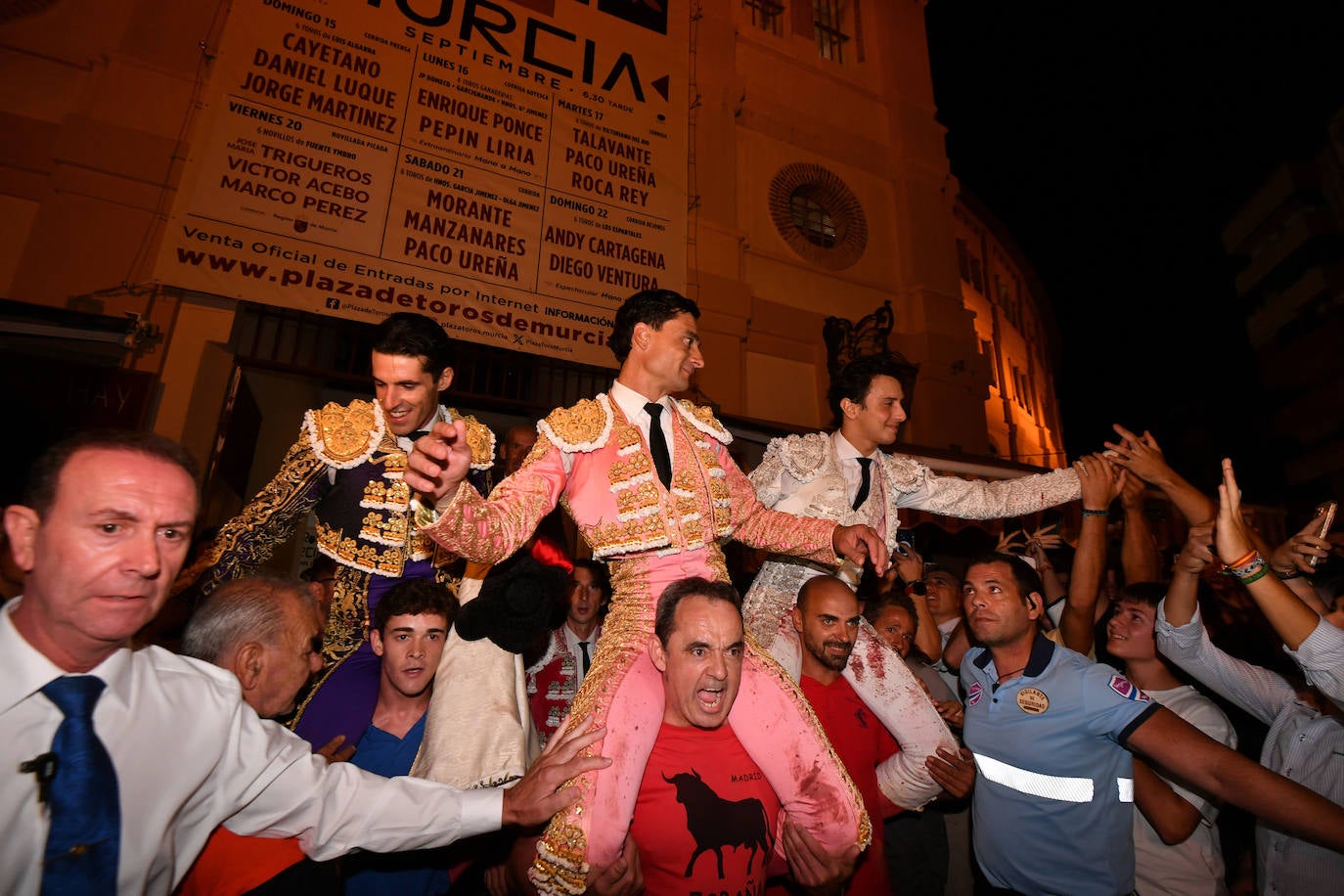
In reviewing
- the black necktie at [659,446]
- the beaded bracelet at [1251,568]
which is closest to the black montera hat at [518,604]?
the black necktie at [659,446]

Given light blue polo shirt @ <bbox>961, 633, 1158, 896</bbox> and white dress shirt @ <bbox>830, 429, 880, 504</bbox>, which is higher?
white dress shirt @ <bbox>830, 429, 880, 504</bbox>

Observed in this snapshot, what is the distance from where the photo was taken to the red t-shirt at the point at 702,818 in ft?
7.56

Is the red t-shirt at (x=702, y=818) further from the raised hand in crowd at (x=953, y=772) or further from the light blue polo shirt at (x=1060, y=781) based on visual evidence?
the light blue polo shirt at (x=1060, y=781)

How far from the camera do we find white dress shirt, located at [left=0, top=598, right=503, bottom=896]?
4.72 ft

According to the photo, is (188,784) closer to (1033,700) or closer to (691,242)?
(1033,700)

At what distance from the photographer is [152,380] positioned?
6.56 m

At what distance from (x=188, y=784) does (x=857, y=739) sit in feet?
9.67

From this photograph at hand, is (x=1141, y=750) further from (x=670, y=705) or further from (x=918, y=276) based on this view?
(x=918, y=276)

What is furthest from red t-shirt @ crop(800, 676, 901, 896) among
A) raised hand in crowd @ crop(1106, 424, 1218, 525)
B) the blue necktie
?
the blue necktie

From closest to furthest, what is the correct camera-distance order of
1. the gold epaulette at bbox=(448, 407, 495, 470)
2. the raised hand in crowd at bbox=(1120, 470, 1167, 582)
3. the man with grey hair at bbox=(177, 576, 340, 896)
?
1. the man with grey hair at bbox=(177, 576, 340, 896)
2. the gold epaulette at bbox=(448, 407, 495, 470)
3. the raised hand in crowd at bbox=(1120, 470, 1167, 582)

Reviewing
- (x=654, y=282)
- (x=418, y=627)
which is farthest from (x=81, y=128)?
(x=418, y=627)

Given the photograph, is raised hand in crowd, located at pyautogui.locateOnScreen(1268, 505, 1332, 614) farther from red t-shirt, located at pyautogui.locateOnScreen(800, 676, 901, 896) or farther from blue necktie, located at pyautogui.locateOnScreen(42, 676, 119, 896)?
blue necktie, located at pyautogui.locateOnScreen(42, 676, 119, 896)

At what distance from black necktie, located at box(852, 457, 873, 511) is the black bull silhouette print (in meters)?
1.78

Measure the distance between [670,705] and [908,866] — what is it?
231 cm
